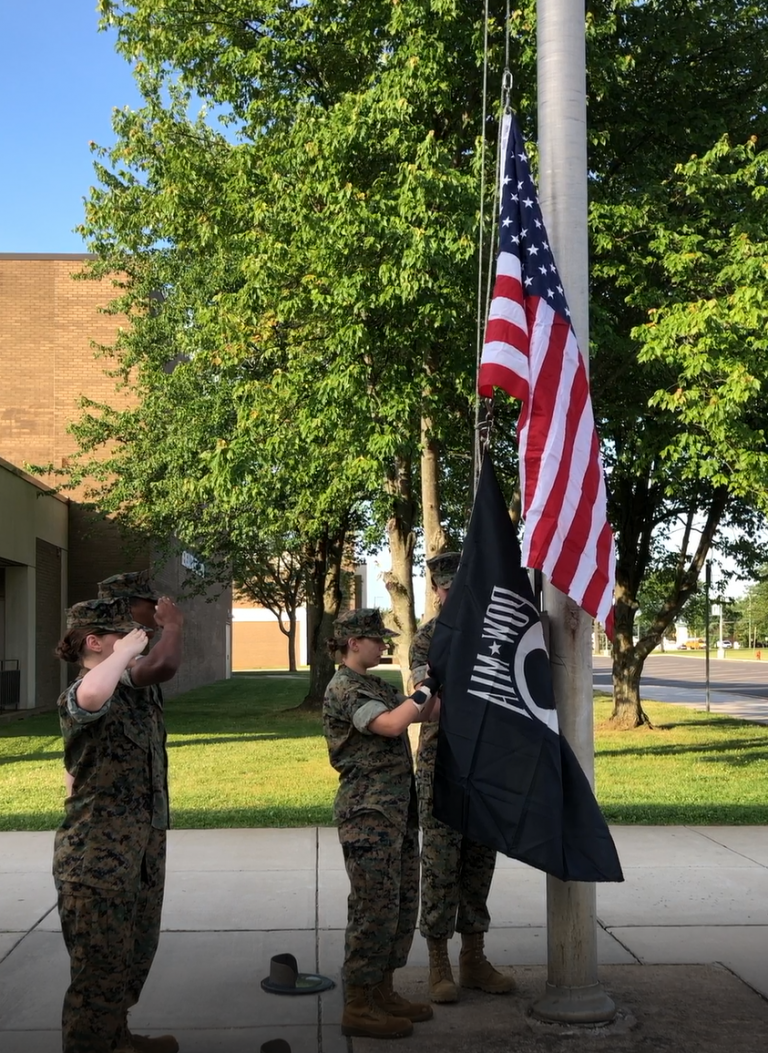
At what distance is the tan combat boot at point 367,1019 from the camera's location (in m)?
4.83

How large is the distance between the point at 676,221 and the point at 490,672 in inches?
356

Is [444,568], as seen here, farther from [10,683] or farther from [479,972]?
[10,683]

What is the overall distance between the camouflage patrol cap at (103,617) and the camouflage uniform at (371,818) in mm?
1038

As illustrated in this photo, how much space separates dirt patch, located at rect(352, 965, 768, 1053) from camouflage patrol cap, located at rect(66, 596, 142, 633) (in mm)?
2035

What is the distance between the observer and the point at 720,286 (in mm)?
Result: 12219

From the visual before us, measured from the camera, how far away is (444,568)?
584 cm

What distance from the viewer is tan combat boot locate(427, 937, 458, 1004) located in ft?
17.3

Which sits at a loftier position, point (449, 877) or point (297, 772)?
point (449, 877)

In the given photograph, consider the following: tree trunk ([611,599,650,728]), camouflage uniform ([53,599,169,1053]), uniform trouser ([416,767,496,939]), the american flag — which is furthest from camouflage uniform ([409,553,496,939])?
tree trunk ([611,599,650,728])

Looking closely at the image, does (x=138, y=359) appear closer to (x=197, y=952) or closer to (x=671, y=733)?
(x=671, y=733)

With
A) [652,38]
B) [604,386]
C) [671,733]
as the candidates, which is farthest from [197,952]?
[671,733]

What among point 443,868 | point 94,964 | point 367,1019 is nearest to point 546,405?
point 443,868

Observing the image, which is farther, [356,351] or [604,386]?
[604,386]

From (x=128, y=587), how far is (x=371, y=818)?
1.42 meters
